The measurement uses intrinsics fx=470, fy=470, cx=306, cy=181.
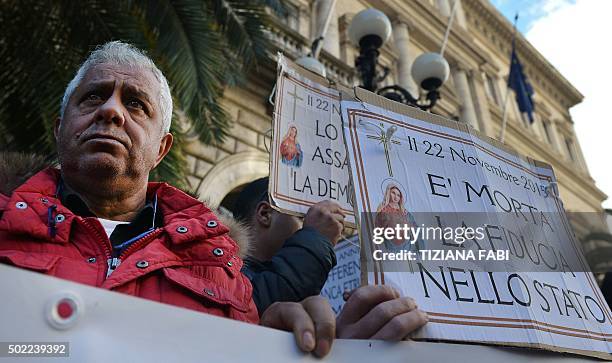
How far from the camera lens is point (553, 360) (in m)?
1.27

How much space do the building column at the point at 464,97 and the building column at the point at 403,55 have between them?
2.37 m

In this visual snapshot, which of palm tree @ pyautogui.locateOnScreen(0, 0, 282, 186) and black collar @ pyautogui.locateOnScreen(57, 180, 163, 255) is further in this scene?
palm tree @ pyautogui.locateOnScreen(0, 0, 282, 186)

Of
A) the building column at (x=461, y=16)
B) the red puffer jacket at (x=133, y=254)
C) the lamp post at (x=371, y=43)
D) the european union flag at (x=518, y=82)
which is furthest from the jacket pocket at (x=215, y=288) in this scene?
the building column at (x=461, y=16)

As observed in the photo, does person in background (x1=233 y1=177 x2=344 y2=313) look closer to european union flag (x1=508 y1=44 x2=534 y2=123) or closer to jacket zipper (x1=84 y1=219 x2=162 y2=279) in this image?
jacket zipper (x1=84 y1=219 x2=162 y2=279)

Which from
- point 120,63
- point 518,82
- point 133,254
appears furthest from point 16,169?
point 518,82

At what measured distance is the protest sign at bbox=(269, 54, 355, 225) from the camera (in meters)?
1.85

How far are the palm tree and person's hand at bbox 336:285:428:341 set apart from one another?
3.36 metres

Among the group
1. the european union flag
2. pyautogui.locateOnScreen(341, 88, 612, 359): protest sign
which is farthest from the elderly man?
the european union flag

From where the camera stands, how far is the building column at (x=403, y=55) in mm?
13055

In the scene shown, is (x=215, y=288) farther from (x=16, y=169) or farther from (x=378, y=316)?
(x=16, y=169)

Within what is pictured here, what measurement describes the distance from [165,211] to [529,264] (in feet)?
3.85

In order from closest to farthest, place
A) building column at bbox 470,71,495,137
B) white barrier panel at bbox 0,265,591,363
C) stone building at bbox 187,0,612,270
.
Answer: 1. white barrier panel at bbox 0,265,591,363
2. stone building at bbox 187,0,612,270
3. building column at bbox 470,71,495,137

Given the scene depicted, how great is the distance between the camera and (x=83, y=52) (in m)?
4.27

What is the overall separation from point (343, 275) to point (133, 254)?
1.95 m
